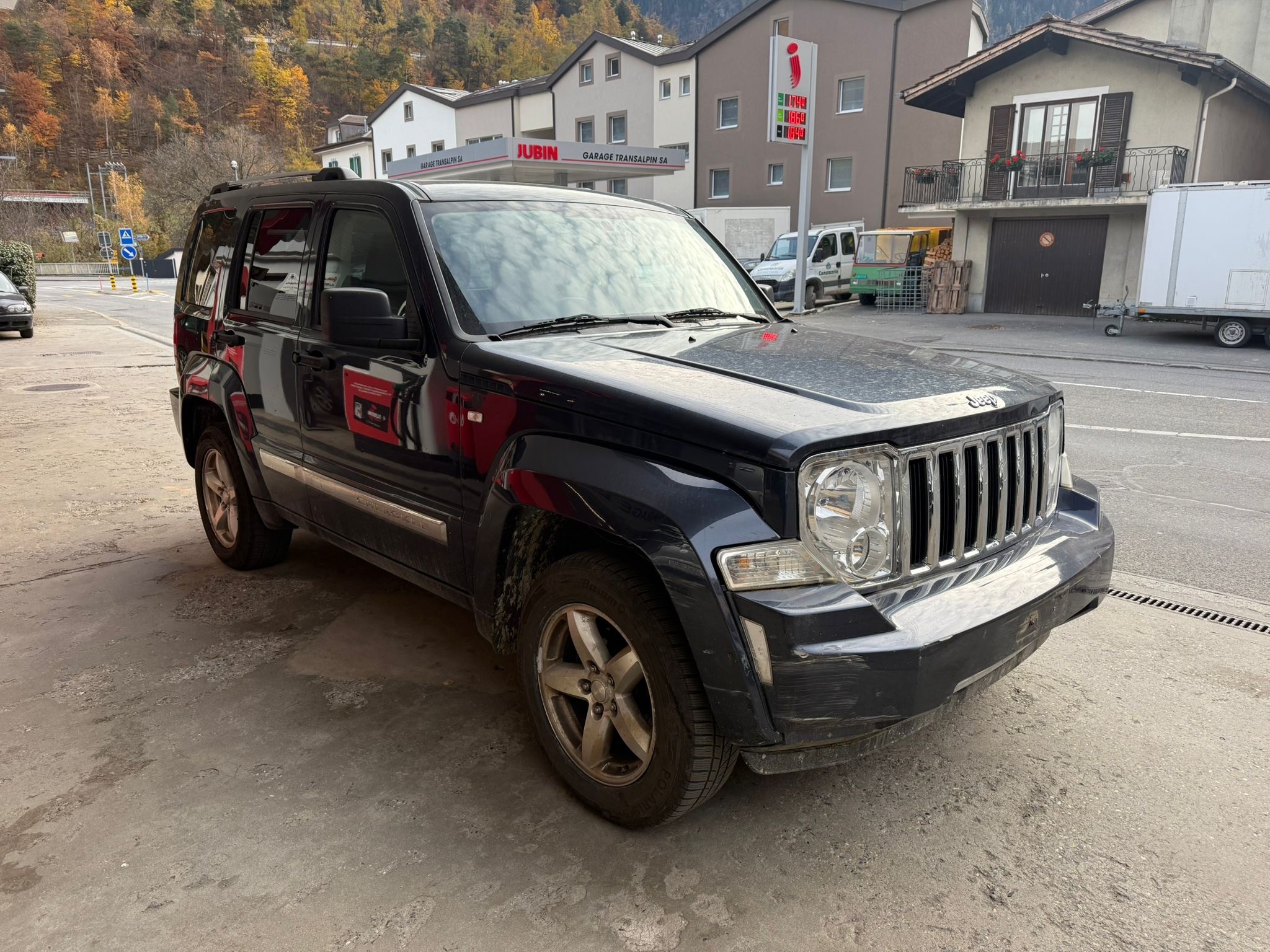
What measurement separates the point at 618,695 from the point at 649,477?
0.67m

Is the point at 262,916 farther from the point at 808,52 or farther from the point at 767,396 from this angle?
the point at 808,52

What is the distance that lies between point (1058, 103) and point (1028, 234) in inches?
132

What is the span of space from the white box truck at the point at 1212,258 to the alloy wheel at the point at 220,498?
18.0 meters

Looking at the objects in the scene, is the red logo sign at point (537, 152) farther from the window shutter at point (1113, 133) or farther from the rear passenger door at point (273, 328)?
Result: the window shutter at point (1113, 133)

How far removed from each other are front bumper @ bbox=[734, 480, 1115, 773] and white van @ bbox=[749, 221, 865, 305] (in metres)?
23.7

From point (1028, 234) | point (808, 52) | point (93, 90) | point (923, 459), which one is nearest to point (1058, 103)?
point (1028, 234)

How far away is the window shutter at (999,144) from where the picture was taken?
24.3 metres

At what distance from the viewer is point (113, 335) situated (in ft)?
64.4

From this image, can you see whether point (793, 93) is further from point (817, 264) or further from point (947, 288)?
point (947, 288)

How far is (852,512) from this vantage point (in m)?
2.32

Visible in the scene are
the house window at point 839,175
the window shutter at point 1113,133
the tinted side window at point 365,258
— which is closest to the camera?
the tinted side window at point 365,258

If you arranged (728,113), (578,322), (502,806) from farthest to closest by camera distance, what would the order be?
(728,113) < (578,322) < (502,806)

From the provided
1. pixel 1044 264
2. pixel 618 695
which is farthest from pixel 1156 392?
pixel 1044 264

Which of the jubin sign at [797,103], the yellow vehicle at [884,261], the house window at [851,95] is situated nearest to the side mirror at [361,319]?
the jubin sign at [797,103]
